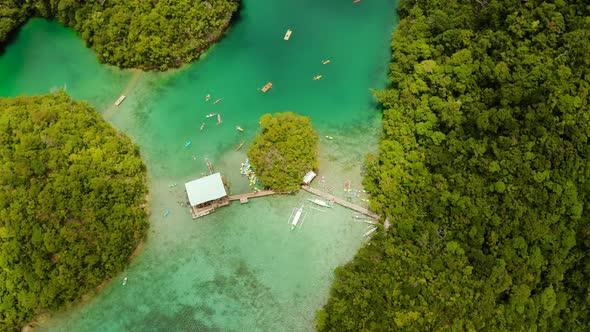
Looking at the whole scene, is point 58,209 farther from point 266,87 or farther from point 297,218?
point 266,87

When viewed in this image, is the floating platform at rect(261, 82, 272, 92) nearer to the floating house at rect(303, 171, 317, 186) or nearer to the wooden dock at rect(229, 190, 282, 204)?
the floating house at rect(303, 171, 317, 186)

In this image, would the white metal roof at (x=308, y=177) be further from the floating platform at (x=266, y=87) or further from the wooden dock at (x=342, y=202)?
the floating platform at (x=266, y=87)

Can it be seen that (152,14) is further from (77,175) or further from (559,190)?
(559,190)

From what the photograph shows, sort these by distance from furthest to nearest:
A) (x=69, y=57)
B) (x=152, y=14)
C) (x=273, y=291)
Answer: (x=69, y=57) → (x=152, y=14) → (x=273, y=291)

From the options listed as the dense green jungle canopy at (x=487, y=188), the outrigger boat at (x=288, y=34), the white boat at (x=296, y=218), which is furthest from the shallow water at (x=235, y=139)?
the dense green jungle canopy at (x=487, y=188)

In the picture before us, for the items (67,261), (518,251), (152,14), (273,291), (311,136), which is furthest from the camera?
(152,14)

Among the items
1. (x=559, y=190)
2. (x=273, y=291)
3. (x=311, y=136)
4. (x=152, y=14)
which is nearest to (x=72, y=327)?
(x=273, y=291)

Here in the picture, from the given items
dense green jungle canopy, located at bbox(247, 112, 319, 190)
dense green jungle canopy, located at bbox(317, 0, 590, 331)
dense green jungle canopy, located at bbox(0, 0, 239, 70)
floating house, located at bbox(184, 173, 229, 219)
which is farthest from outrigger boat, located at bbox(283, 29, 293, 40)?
floating house, located at bbox(184, 173, 229, 219)
